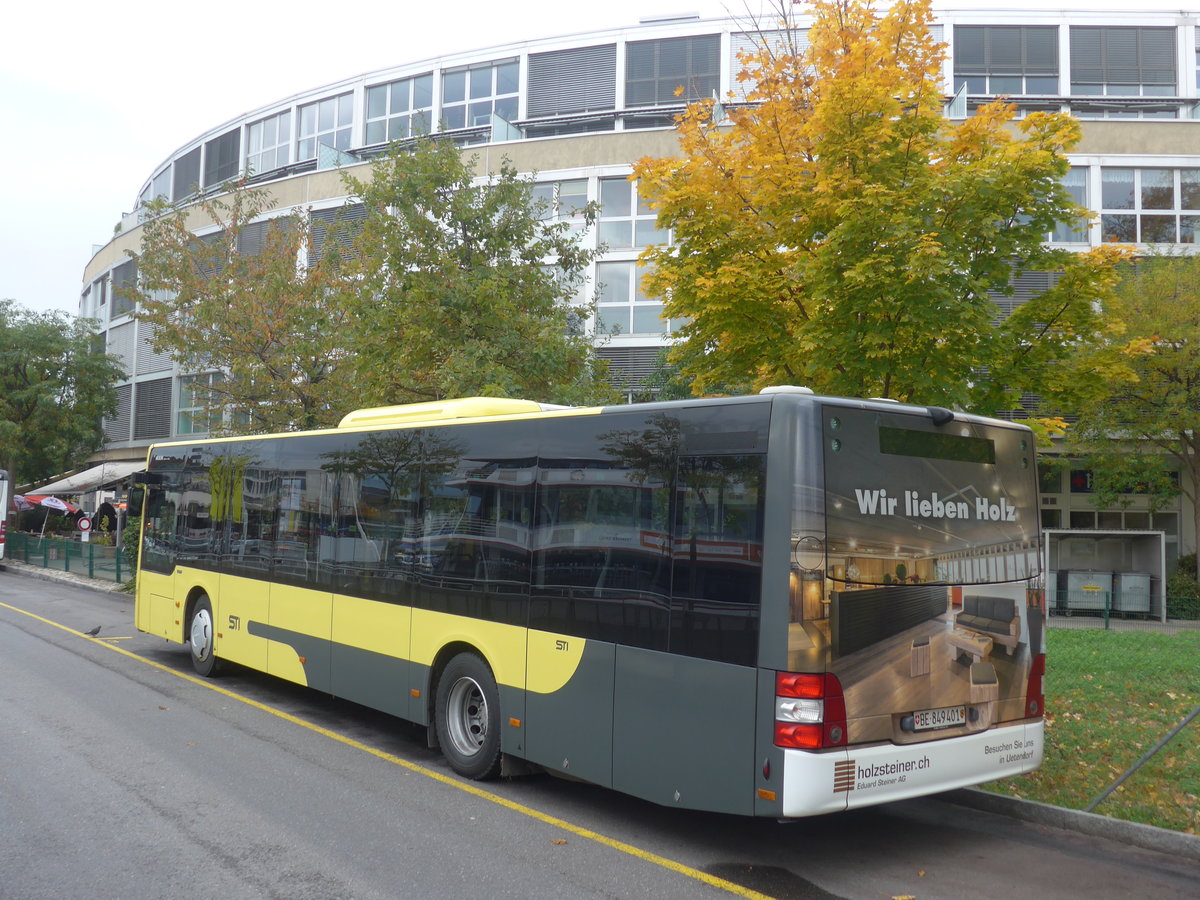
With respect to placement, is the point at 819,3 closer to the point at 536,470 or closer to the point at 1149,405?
the point at 536,470

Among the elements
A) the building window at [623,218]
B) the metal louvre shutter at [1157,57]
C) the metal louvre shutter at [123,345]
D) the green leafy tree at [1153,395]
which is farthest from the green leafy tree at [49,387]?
the metal louvre shutter at [1157,57]

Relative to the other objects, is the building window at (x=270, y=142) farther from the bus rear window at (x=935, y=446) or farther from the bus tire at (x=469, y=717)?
the bus rear window at (x=935, y=446)

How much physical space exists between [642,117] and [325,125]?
13.0 meters

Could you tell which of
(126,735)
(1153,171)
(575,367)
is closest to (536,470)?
(126,735)

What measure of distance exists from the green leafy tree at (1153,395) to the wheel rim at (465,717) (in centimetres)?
1641

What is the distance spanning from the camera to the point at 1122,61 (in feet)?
104

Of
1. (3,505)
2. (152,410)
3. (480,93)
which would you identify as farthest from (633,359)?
(152,410)

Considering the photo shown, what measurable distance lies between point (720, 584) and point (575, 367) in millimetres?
10271

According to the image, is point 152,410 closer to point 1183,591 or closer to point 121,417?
point 121,417

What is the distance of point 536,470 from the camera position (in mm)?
7238

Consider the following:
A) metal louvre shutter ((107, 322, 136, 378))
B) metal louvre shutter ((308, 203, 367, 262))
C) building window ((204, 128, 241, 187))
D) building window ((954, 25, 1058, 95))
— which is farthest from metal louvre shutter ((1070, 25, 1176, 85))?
metal louvre shutter ((107, 322, 136, 378))

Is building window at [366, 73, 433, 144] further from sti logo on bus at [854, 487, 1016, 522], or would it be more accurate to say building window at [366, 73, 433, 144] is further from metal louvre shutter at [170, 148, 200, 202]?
sti logo on bus at [854, 487, 1016, 522]

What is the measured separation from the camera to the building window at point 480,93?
34000 mm

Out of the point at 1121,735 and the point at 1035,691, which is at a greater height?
the point at 1035,691
